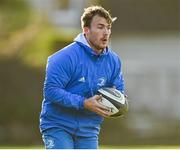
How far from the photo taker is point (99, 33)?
960 cm

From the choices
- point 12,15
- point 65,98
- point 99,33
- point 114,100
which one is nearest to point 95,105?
point 65,98

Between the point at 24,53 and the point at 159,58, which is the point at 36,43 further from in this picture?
the point at 159,58

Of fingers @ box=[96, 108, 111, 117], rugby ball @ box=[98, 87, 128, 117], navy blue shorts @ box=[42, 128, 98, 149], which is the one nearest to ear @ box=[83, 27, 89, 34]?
rugby ball @ box=[98, 87, 128, 117]

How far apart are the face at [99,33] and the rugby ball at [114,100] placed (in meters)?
0.44

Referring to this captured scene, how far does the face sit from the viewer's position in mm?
9602

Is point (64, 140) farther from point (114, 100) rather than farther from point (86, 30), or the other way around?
point (86, 30)

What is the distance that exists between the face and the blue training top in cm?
8

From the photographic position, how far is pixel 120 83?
9961 millimetres

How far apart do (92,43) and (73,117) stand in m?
0.81

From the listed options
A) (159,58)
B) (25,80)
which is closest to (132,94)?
(25,80)

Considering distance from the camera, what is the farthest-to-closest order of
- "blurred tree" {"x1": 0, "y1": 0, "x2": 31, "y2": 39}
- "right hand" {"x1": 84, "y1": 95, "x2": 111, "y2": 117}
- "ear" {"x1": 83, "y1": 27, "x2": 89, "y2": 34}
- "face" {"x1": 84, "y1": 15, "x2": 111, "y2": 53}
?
1. "blurred tree" {"x1": 0, "y1": 0, "x2": 31, "y2": 39}
2. "ear" {"x1": 83, "y1": 27, "x2": 89, "y2": 34}
3. "face" {"x1": 84, "y1": 15, "x2": 111, "y2": 53}
4. "right hand" {"x1": 84, "y1": 95, "x2": 111, "y2": 117}

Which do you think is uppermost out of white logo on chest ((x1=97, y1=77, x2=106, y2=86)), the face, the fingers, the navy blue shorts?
the face

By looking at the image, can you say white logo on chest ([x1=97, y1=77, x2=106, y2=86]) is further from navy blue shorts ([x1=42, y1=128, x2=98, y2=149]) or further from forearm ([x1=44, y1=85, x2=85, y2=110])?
navy blue shorts ([x1=42, y1=128, x2=98, y2=149])

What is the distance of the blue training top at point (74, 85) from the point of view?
939cm
